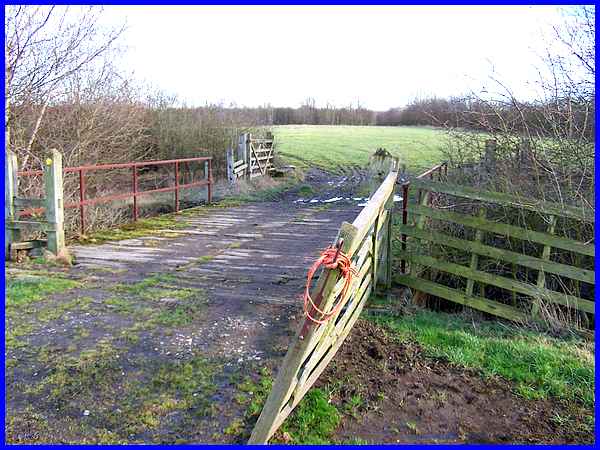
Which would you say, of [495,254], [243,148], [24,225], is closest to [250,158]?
[243,148]

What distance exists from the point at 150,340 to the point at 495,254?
369 cm

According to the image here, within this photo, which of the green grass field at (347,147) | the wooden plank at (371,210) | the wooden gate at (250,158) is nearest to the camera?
the wooden plank at (371,210)

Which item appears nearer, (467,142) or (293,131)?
(467,142)

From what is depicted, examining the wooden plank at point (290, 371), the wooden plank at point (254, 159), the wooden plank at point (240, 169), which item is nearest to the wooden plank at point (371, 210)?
the wooden plank at point (290, 371)

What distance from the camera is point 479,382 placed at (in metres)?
4.16

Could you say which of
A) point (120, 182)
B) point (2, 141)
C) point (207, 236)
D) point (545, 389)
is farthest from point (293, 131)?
point (545, 389)

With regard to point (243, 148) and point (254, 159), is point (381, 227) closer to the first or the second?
point (243, 148)

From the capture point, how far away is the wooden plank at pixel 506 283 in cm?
577

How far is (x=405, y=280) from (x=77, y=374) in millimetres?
3756

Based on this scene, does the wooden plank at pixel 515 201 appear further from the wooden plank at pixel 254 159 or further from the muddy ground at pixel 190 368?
the wooden plank at pixel 254 159

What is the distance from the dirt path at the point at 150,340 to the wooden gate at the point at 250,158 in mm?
10349

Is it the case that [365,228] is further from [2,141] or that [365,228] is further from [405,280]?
[2,141]

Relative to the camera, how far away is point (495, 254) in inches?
239

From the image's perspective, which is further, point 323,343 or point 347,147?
point 347,147
